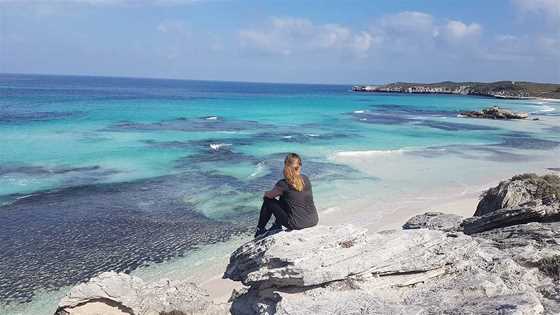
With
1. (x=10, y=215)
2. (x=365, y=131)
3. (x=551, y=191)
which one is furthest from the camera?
(x=365, y=131)

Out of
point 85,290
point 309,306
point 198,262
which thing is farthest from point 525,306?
point 198,262

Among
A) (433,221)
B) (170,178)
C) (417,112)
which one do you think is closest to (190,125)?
(170,178)

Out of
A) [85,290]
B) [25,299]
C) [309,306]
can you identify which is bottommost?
[25,299]

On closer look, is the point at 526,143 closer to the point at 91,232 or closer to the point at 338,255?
the point at 91,232

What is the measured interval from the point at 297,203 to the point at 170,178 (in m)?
20.1

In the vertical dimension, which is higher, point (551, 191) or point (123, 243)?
point (551, 191)

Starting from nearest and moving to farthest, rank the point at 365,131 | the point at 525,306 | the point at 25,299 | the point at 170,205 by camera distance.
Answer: the point at 525,306 < the point at 25,299 < the point at 170,205 < the point at 365,131

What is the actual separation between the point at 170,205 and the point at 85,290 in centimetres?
1224

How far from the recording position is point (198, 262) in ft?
54.5

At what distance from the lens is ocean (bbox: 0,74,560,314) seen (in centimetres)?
1705

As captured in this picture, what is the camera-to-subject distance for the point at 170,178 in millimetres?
28969

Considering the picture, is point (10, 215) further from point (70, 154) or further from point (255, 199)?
point (70, 154)

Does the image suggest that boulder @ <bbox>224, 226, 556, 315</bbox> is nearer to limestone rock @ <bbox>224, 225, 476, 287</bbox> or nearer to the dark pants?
limestone rock @ <bbox>224, 225, 476, 287</bbox>

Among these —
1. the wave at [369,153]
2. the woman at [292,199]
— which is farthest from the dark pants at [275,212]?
the wave at [369,153]
